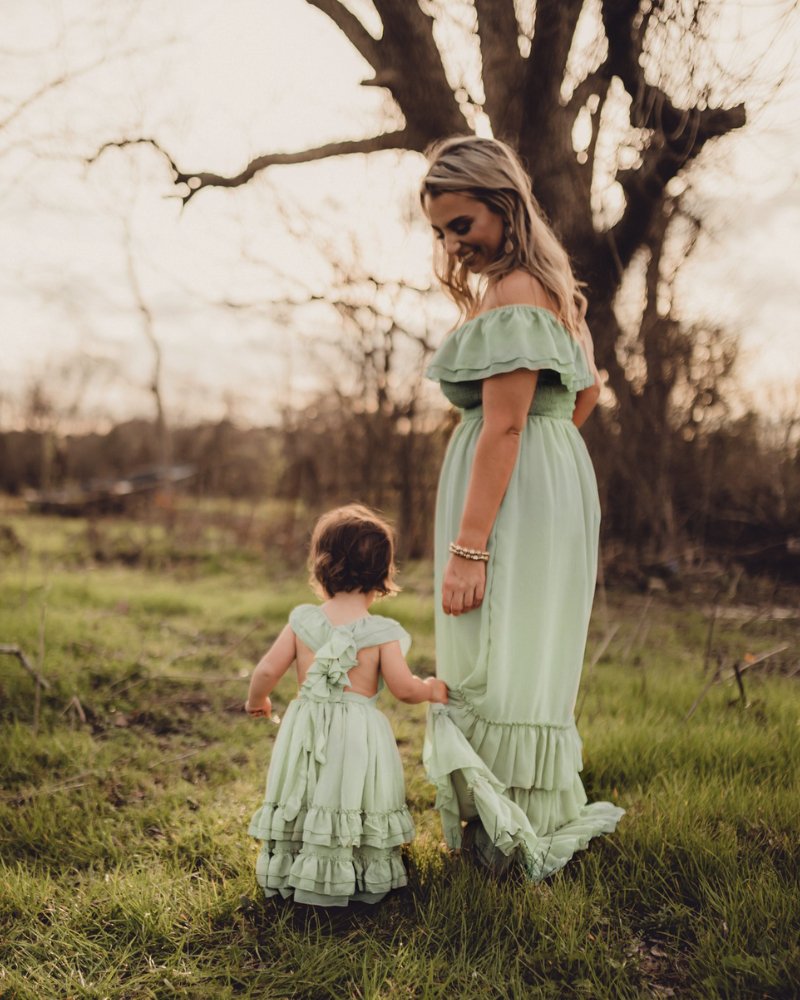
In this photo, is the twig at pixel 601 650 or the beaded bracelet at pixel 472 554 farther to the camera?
the twig at pixel 601 650

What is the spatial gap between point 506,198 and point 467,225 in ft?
0.44

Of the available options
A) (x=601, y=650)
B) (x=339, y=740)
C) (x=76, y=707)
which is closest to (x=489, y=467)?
(x=339, y=740)

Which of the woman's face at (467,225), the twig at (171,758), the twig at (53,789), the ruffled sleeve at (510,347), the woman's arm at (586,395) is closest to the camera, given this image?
the ruffled sleeve at (510,347)

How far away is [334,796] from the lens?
2.09m

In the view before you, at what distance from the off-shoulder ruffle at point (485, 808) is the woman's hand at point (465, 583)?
1.10ft

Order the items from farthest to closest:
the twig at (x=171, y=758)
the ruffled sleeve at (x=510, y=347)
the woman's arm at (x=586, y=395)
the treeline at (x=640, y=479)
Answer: the treeline at (x=640, y=479), the twig at (x=171, y=758), the woman's arm at (x=586, y=395), the ruffled sleeve at (x=510, y=347)

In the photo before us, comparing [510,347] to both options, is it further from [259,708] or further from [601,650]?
[601,650]

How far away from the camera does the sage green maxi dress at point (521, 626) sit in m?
2.11

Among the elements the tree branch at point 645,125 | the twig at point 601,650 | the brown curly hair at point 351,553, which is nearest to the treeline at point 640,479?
the twig at point 601,650

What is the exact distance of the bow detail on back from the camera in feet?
7.03

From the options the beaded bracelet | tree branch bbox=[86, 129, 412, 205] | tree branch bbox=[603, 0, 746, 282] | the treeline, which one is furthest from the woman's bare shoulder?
the treeline

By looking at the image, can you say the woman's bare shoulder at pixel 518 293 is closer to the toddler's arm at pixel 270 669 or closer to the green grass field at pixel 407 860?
the toddler's arm at pixel 270 669

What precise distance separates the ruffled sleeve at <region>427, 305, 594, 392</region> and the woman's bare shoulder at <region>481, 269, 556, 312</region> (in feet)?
0.10

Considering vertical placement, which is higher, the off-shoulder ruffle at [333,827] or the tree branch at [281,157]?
the tree branch at [281,157]
